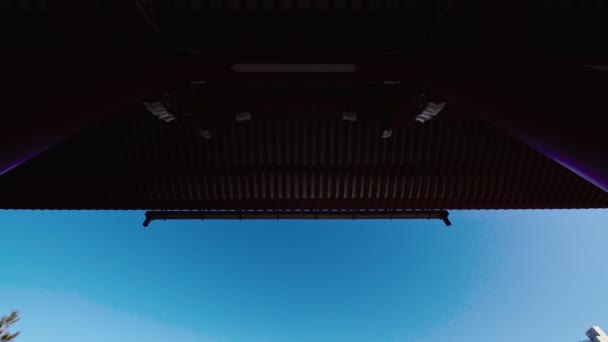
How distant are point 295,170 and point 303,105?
1.08 m

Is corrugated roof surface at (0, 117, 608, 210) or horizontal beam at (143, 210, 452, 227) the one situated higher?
corrugated roof surface at (0, 117, 608, 210)

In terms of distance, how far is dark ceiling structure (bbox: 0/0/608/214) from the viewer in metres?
2.20

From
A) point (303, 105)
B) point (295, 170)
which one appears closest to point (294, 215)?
point (295, 170)

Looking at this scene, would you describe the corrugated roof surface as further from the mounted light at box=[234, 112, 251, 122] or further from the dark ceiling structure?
the mounted light at box=[234, 112, 251, 122]

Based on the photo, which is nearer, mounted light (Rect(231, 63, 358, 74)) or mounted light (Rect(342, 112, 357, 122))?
mounted light (Rect(231, 63, 358, 74))

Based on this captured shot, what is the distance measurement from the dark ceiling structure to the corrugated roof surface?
23 mm

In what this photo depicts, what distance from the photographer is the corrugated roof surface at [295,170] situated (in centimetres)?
433

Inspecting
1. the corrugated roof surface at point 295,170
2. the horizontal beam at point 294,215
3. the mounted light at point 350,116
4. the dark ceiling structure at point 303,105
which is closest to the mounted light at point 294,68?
the dark ceiling structure at point 303,105

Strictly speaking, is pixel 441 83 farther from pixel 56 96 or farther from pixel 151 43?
pixel 56 96

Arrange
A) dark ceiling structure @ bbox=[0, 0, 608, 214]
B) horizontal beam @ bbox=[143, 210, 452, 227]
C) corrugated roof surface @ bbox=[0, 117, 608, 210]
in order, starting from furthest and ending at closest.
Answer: horizontal beam @ bbox=[143, 210, 452, 227], corrugated roof surface @ bbox=[0, 117, 608, 210], dark ceiling structure @ bbox=[0, 0, 608, 214]

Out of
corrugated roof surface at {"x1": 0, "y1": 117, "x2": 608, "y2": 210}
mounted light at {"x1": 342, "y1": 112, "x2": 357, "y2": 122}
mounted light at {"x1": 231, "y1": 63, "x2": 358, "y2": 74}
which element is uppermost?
mounted light at {"x1": 231, "y1": 63, "x2": 358, "y2": 74}

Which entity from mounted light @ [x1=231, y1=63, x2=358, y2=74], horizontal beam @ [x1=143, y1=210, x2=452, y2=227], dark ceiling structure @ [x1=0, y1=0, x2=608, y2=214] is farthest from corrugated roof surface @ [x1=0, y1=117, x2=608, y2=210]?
mounted light @ [x1=231, y1=63, x2=358, y2=74]

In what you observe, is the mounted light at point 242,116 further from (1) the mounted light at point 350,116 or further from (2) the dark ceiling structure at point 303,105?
(1) the mounted light at point 350,116

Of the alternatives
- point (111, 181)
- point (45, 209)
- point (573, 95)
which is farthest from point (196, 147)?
point (573, 95)
